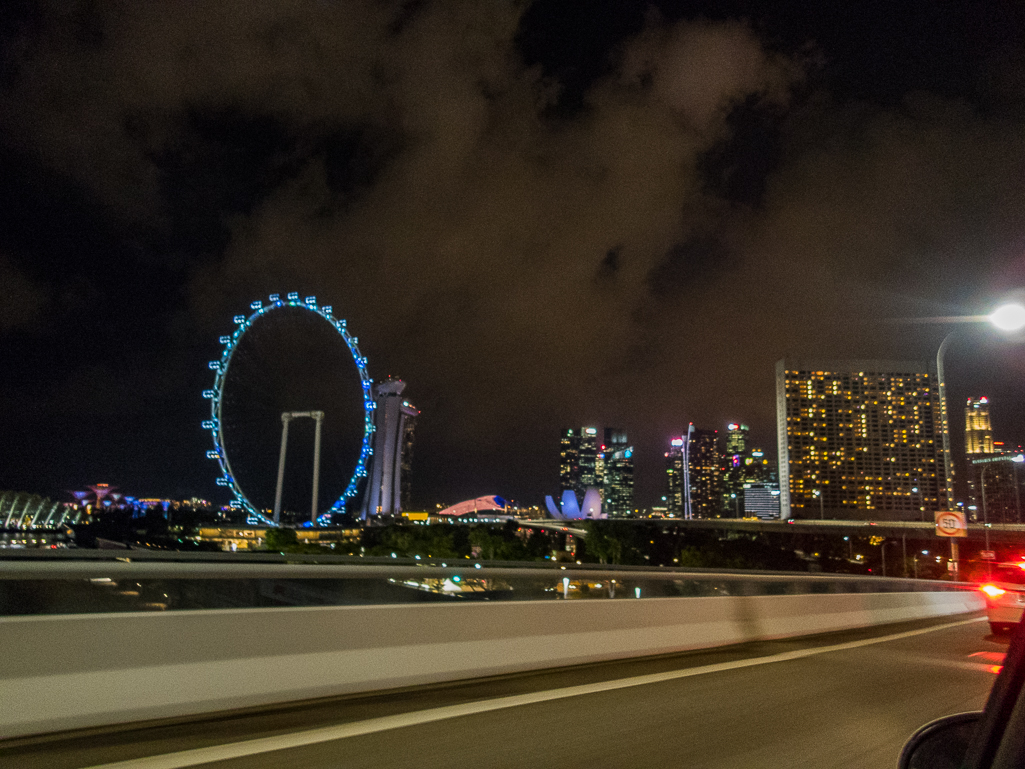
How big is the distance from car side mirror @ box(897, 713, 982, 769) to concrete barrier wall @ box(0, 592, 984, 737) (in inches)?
214

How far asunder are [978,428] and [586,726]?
3705 inches

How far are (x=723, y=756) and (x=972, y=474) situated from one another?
104 m

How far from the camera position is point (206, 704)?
6387mm

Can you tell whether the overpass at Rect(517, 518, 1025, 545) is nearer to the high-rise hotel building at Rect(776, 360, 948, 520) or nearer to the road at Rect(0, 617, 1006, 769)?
the high-rise hotel building at Rect(776, 360, 948, 520)

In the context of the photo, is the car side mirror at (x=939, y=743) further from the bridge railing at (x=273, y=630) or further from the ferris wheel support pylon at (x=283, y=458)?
the ferris wheel support pylon at (x=283, y=458)

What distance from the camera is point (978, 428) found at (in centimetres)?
8750

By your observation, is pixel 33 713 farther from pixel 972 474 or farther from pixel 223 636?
pixel 972 474

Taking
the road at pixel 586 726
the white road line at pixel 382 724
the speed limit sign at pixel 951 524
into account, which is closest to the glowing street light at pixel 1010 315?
the road at pixel 586 726

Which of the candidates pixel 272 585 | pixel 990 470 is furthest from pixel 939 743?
pixel 990 470

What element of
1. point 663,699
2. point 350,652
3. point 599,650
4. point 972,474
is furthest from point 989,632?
point 972,474

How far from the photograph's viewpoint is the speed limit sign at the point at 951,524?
86.0 feet

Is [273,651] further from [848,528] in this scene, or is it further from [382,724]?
[848,528]

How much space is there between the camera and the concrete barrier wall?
568cm

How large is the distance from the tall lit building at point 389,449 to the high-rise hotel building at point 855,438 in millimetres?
79646
